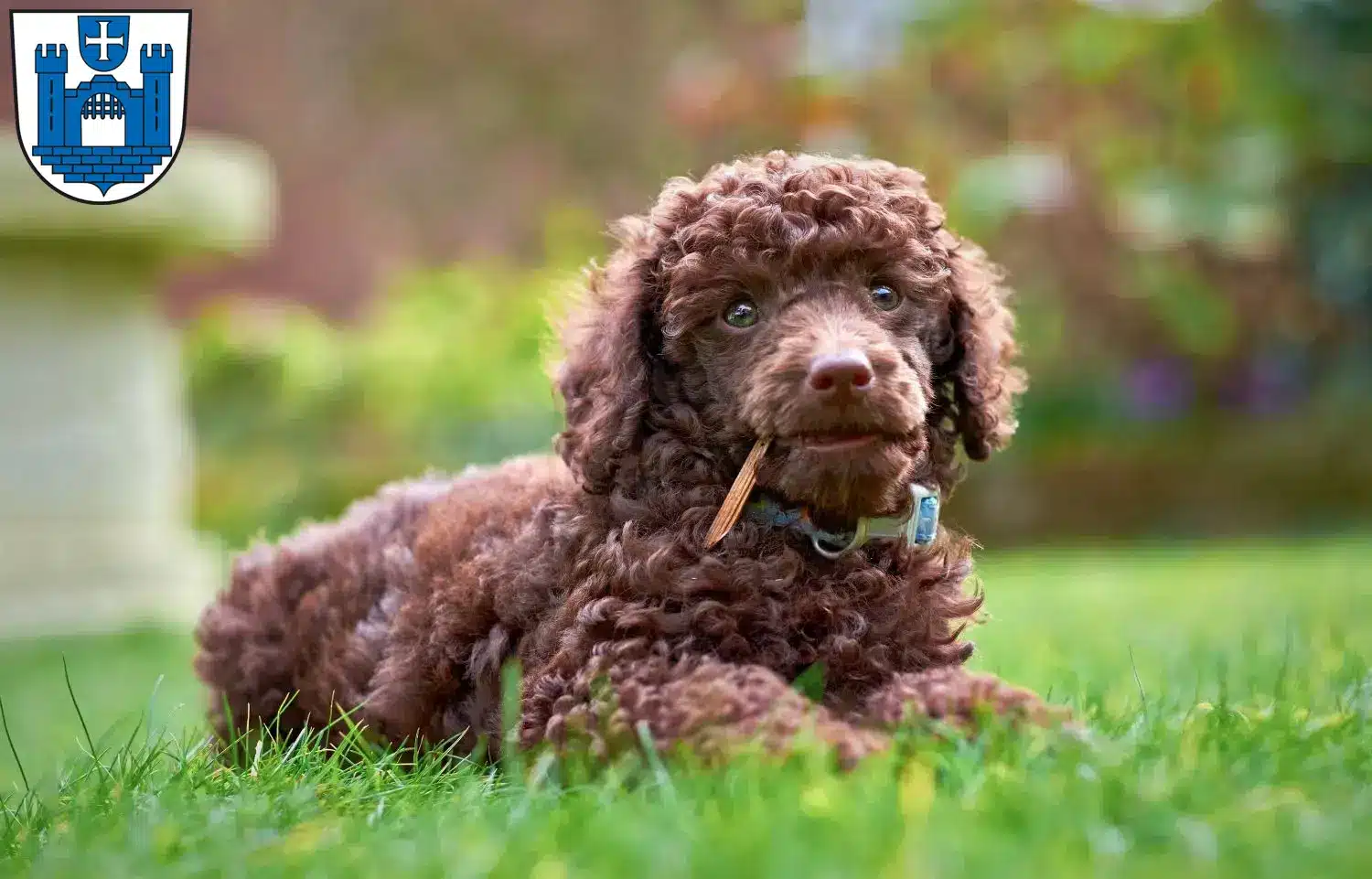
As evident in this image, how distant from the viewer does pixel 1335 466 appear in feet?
46.2

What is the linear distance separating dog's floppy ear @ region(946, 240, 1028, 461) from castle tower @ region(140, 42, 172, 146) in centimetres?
254

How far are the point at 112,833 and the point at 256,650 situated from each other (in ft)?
5.13

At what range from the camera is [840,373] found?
3094 millimetres

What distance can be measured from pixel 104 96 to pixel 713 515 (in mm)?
2593

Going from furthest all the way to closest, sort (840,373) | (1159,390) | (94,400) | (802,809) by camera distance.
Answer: (1159,390) < (94,400) < (840,373) < (802,809)

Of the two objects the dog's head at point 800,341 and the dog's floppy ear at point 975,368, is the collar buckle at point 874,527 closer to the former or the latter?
the dog's head at point 800,341

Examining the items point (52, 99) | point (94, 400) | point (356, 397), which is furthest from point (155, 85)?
point (356, 397)

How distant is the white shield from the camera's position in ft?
15.0

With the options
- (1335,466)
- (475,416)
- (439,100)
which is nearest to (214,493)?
(475,416)

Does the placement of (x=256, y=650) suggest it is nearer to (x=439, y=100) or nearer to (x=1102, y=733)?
(x=1102, y=733)

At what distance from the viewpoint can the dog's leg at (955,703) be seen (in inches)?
116

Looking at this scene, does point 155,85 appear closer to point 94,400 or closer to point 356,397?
point 94,400

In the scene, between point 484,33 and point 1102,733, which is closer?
point 1102,733

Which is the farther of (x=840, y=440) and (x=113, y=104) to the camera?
(x=113, y=104)
